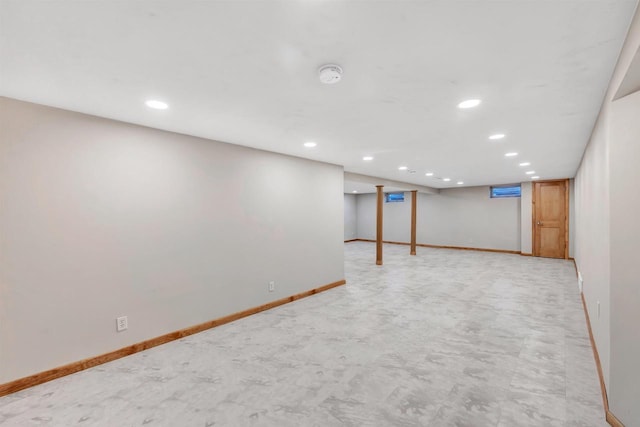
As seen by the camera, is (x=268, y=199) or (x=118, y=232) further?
(x=268, y=199)

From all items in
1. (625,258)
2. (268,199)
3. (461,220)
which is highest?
(268,199)

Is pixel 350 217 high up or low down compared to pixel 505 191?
down

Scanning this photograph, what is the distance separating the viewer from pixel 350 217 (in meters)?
12.8

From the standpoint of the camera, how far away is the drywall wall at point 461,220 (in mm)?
9406

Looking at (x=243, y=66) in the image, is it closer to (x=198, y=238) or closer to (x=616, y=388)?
(x=198, y=238)

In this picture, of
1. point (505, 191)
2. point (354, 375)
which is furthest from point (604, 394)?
point (505, 191)

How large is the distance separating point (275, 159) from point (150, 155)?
168 cm

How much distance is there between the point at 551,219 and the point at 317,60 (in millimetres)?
9403

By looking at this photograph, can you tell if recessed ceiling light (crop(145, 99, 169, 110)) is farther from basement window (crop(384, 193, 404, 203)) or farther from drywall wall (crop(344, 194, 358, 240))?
basement window (crop(384, 193, 404, 203))

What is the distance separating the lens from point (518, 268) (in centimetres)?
705

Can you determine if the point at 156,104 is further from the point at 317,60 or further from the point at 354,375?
the point at 354,375

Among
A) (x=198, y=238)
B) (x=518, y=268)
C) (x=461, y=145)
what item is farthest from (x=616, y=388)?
(x=518, y=268)

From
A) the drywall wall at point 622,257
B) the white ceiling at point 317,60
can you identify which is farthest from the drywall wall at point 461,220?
the drywall wall at point 622,257

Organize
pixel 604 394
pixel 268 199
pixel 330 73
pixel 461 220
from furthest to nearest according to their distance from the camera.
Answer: pixel 461 220 < pixel 268 199 < pixel 604 394 < pixel 330 73
